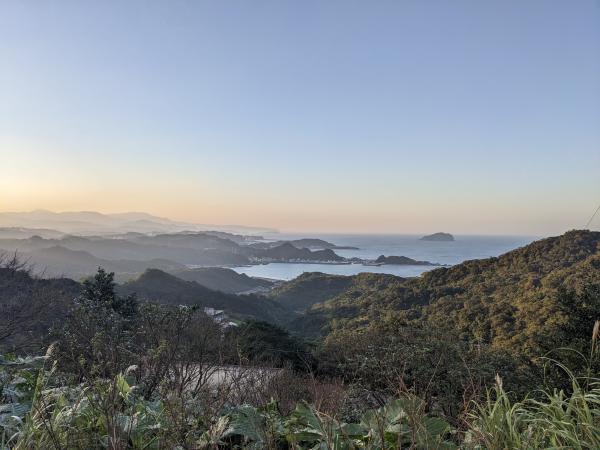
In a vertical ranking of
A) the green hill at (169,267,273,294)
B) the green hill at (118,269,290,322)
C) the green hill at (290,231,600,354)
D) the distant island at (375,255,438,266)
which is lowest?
the green hill at (169,267,273,294)

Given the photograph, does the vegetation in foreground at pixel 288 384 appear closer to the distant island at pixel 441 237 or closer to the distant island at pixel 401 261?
the distant island at pixel 401 261

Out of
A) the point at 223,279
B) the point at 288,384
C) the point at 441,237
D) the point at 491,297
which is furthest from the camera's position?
the point at 441,237

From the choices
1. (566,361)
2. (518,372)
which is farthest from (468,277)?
(566,361)

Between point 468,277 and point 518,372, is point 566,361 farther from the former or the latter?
point 468,277

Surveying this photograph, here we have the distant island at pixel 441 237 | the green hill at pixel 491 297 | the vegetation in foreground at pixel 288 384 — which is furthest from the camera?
the distant island at pixel 441 237

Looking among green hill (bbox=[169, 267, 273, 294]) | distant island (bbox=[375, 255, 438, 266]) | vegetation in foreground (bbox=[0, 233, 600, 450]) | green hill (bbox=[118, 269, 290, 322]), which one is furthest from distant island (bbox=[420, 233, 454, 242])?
vegetation in foreground (bbox=[0, 233, 600, 450])

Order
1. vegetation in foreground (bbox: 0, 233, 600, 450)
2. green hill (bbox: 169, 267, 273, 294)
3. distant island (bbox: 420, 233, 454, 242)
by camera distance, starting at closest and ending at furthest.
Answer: vegetation in foreground (bbox: 0, 233, 600, 450)
green hill (bbox: 169, 267, 273, 294)
distant island (bbox: 420, 233, 454, 242)

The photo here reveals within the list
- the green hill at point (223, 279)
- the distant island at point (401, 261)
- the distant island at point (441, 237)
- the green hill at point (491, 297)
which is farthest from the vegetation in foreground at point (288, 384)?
the distant island at point (441, 237)

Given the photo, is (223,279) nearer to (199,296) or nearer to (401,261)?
(199,296)

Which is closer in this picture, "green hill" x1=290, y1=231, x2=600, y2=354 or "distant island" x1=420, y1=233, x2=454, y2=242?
"green hill" x1=290, y1=231, x2=600, y2=354

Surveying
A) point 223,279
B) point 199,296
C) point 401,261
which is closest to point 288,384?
point 199,296

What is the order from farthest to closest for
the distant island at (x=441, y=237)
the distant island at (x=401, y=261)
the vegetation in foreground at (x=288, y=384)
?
the distant island at (x=441, y=237), the distant island at (x=401, y=261), the vegetation in foreground at (x=288, y=384)

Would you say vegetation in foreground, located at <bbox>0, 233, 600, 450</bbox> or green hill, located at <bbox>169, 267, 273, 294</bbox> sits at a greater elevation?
vegetation in foreground, located at <bbox>0, 233, 600, 450</bbox>

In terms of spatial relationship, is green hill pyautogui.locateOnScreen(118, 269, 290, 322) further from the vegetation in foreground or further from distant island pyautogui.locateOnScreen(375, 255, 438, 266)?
distant island pyautogui.locateOnScreen(375, 255, 438, 266)
